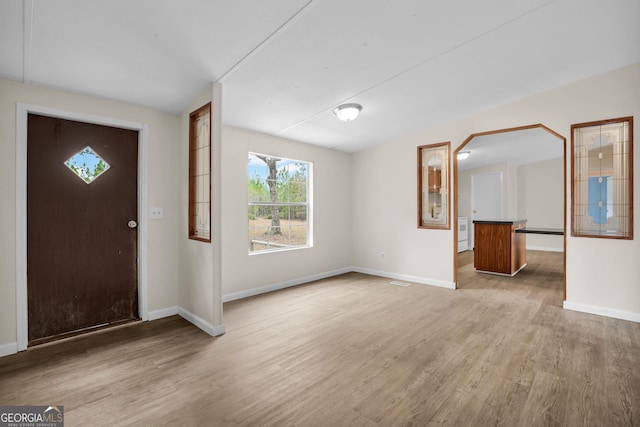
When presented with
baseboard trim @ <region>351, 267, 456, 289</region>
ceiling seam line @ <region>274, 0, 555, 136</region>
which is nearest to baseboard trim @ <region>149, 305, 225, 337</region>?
ceiling seam line @ <region>274, 0, 555, 136</region>

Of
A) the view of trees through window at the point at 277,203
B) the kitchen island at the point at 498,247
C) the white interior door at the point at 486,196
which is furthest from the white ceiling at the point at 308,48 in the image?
the white interior door at the point at 486,196

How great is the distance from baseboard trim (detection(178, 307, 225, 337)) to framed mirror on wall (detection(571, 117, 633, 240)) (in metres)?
4.24

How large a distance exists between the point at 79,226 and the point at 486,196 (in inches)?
360

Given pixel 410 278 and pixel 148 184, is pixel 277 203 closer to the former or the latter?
pixel 148 184

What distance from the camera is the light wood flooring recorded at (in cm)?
179

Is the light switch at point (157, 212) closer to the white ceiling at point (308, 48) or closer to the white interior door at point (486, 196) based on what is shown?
the white ceiling at point (308, 48)

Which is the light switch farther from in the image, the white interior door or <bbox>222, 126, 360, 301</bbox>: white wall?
the white interior door

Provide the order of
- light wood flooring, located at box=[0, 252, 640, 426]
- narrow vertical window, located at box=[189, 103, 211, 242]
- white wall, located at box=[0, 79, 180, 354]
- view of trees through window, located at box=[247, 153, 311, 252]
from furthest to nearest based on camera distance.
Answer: view of trees through window, located at box=[247, 153, 311, 252] < narrow vertical window, located at box=[189, 103, 211, 242] < white wall, located at box=[0, 79, 180, 354] < light wood flooring, located at box=[0, 252, 640, 426]

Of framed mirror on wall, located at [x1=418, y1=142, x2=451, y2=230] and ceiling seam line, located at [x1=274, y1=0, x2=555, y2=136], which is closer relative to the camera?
ceiling seam line, located at [x1=274, y1=0, x2=555, y2=136]

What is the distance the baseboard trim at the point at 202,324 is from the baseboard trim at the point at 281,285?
65cm

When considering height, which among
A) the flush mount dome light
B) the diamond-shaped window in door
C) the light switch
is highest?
the flush mount dome light

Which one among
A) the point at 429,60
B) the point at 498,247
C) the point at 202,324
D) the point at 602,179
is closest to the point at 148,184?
the point at 202,324

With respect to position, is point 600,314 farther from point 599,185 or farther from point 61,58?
point 61,58

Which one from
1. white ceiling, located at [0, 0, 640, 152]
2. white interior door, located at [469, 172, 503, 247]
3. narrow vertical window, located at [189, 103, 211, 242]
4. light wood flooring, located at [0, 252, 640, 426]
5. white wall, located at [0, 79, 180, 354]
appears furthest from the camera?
white interior door, located at [469, 172, 503, 247]
